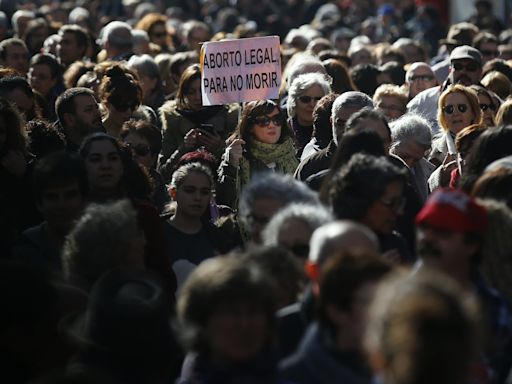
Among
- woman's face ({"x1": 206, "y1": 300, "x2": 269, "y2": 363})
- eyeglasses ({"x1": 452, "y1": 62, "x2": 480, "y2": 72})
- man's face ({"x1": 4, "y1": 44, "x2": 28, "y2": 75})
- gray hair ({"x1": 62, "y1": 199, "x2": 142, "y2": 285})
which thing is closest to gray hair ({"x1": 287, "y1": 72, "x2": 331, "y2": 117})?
eyeglasses ({"x1": 452, "y1": 62, "x2": 480, "y2": 72})

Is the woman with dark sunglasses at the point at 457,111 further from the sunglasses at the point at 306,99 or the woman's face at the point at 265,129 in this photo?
the woman's face at the point at 265,129

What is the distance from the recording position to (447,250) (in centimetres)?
543

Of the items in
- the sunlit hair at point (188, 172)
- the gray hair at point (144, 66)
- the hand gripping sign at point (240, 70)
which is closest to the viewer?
the sunlit hair at point (188, 172)

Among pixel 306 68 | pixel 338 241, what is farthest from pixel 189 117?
pixel 338 241

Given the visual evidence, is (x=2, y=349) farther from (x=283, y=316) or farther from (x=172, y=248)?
(x=172, y=248)

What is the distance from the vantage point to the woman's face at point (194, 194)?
318 inches

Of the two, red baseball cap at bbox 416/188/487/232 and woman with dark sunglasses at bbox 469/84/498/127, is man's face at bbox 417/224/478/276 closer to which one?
red baseball cap at bbox 416/188/487/232

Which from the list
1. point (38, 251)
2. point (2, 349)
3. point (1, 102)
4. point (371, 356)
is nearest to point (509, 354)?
point (371, 356)

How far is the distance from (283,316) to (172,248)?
8.59 feet

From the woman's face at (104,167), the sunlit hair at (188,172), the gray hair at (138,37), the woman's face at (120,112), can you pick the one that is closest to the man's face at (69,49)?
the gray hair at (138,37)

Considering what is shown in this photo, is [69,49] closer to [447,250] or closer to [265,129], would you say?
[265,129]

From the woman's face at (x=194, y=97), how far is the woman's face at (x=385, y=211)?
5.00 m

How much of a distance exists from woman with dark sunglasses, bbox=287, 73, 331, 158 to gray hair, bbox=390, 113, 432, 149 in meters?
1.19

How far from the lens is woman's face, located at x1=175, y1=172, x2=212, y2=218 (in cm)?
808
